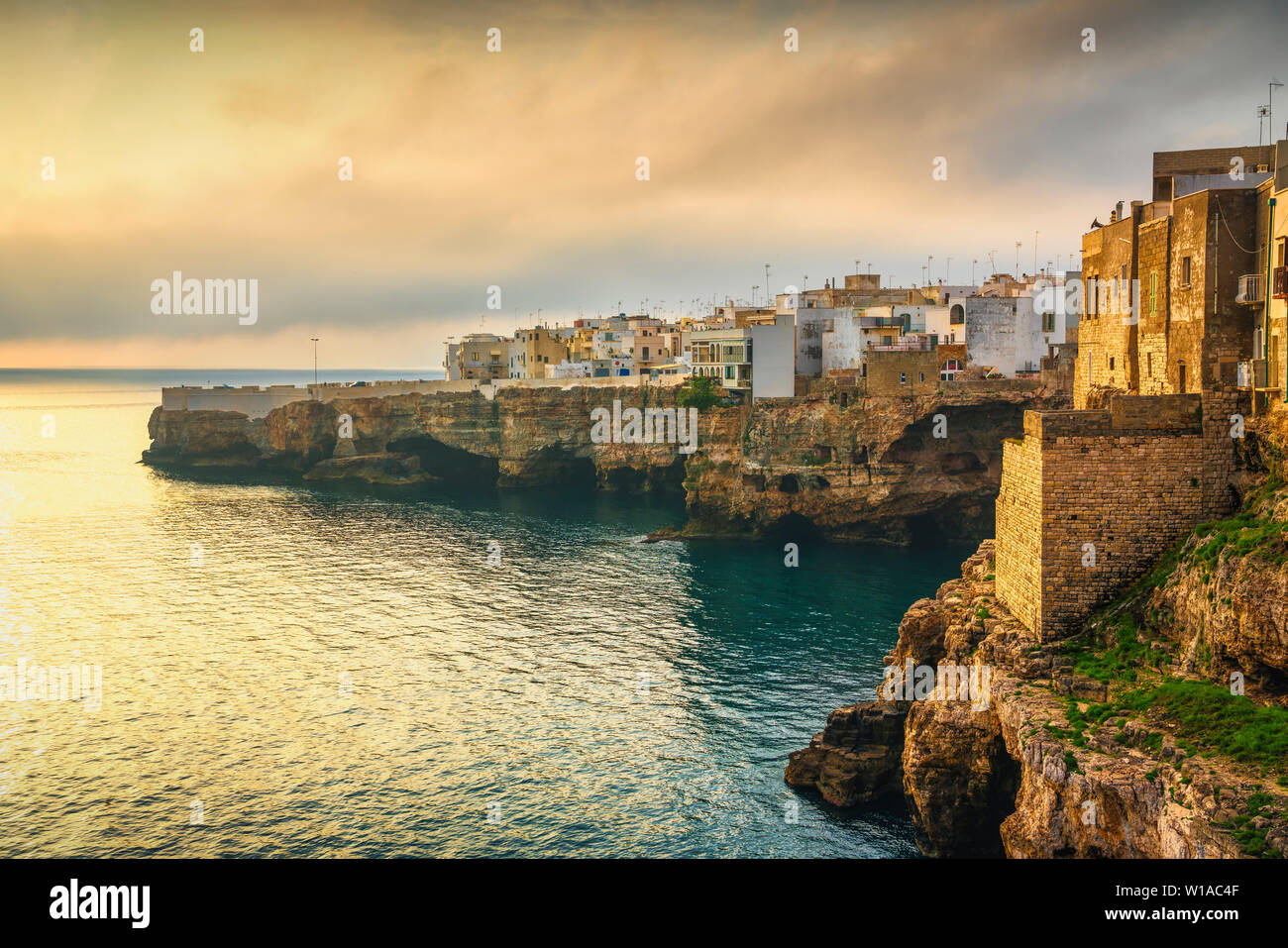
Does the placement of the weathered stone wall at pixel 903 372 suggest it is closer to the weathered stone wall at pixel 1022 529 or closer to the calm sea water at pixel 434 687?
the calm sea water at pixel 434 687

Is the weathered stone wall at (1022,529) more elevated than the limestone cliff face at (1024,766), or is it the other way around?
the weathered stone wall at (1022,529)

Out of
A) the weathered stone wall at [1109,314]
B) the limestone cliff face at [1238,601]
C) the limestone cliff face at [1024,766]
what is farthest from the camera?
the weathered stone wall at [1109,314]

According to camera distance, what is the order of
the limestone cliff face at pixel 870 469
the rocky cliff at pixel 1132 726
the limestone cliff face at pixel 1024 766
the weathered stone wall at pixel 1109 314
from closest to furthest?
the limestone cliff face at pixel 1024 766, the rocky cliff at pixel 1132 726, the weathered stone wall at pixel 1109 314, the limestone cliff face at pixel 870 469

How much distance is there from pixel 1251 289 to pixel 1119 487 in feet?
22.2

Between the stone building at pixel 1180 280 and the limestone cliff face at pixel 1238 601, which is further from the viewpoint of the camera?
the stone building at pixel 1180 280

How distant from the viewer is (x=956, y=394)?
2697 inches

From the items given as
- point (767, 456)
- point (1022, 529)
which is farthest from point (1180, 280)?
point (767, 456)

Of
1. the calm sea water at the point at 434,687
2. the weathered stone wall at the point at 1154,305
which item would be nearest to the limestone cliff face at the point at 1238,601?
the weathered stone wall at the point at 1154,305

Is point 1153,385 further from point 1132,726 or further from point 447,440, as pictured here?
point 447,440

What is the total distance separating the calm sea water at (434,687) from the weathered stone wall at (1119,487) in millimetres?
9653

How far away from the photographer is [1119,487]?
28984 millimetres

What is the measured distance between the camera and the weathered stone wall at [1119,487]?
28734 millimetres
